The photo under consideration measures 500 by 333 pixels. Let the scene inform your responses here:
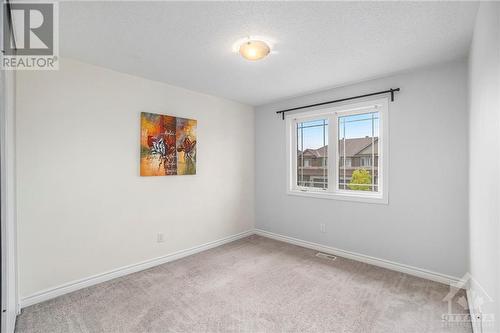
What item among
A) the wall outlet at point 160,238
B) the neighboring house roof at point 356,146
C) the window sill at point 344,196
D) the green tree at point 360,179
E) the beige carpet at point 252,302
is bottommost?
the beige carpet at point 252,302

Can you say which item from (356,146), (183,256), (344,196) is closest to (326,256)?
(344,196)

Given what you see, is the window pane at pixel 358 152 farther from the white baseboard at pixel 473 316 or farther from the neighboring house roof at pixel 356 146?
the white baseboard at pixel 473 316

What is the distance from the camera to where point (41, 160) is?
2.39 m

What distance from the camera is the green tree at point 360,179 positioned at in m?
3.40

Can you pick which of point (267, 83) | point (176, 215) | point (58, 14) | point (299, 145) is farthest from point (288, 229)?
point (58, 14)

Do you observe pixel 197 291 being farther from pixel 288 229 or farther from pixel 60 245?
pixel 288 229

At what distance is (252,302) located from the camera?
236 cm

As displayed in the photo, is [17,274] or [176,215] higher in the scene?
[176,215]

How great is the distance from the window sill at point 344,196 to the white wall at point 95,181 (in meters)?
1.45

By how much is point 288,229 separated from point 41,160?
11.2 ft
